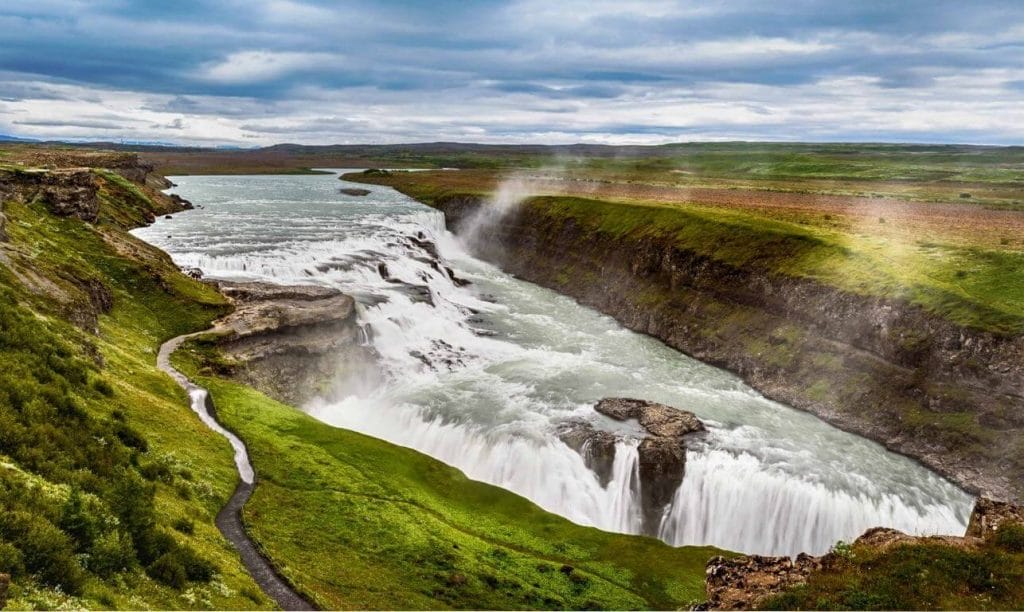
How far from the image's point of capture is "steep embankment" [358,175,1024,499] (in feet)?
129

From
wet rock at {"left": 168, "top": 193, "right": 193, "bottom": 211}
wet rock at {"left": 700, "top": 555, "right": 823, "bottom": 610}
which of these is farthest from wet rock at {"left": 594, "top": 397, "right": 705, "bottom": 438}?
wet rock at {"left": 168, "top": 193, "right": 193, "bottom": 211}

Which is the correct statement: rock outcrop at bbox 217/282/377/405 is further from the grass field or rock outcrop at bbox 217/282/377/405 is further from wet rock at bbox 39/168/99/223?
the grass field

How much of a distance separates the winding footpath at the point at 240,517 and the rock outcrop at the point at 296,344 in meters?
6.77

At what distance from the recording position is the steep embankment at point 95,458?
13.7 m

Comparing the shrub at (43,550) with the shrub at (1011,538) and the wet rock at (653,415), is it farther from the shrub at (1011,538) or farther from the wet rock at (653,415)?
the wet rock at (653,415)

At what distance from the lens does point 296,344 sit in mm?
49125

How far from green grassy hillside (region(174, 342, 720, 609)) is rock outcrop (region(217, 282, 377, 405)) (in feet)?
28.5

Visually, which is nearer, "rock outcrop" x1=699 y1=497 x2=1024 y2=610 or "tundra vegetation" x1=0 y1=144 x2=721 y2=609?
"tundra vegetation" x1=0 y1=144 x2=721 y2=609

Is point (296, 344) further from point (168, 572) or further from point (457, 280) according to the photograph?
point (457, 280)

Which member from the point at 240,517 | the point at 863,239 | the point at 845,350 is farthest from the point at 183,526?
the point at 863,239

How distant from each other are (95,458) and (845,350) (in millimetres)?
50012

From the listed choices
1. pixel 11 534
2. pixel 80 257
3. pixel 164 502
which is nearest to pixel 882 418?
pixel 164 502

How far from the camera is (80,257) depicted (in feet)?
159

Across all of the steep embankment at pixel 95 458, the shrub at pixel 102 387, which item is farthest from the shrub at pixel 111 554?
the shrub at pixel 102 387
